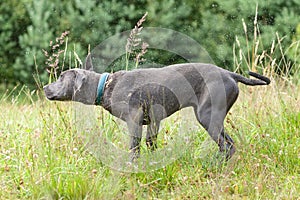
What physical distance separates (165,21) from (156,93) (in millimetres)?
6825

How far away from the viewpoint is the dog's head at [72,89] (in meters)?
4.23

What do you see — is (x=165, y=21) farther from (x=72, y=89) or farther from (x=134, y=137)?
(x=134, y=137)

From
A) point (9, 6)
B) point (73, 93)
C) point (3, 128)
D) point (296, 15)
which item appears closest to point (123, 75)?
point (73, 93)

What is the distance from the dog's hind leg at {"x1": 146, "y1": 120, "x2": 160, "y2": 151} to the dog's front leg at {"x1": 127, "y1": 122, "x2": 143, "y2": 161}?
5.4 inches

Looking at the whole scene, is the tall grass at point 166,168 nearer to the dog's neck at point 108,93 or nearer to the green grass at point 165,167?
the green grass at point 165,167

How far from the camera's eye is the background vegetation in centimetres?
1063

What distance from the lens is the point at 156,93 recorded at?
14.0ft

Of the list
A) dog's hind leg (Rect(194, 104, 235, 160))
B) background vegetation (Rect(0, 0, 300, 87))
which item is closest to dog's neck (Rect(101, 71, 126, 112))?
dog's hind leg (Rect(194, 104, 235, 160))

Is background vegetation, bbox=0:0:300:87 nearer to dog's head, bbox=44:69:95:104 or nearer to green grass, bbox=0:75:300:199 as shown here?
green grass, bbox=0:75:300:199

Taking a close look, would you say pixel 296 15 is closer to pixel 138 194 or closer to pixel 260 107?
pixel 260 107

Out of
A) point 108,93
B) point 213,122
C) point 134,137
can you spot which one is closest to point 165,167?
point 134,137

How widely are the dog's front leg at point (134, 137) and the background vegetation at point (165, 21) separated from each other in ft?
20.2

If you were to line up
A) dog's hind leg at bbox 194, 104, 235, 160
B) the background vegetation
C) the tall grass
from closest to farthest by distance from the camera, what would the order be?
the tall grass, dog's hind leg at bbox 194, 104, 235, 160, the background vegetation

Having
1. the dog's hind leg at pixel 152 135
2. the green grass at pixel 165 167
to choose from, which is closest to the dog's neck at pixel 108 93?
the green grass at pixel 165 167
